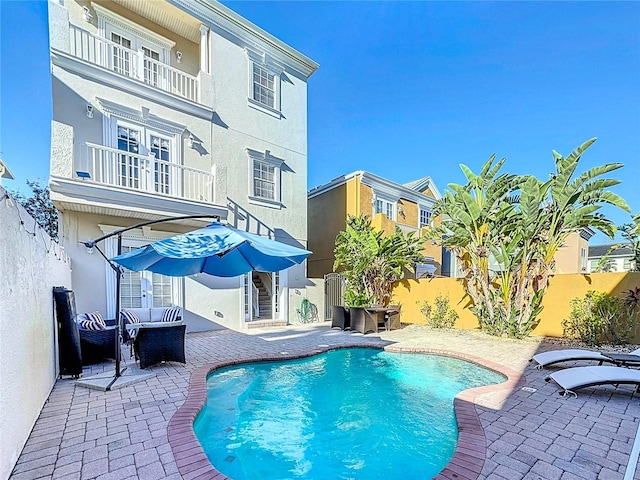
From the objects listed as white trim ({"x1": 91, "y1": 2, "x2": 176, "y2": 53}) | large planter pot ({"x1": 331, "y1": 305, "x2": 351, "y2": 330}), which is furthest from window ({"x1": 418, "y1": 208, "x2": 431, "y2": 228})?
white trim ({"x1": 91, "y1": 2, "x2": 176, "y2": 53})

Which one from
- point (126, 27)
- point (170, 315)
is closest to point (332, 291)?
point (170, 315)

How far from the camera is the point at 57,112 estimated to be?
9.88 m

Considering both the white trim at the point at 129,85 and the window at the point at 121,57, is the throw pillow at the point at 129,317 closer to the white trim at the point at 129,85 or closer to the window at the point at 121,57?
the white trim at the point at 129,85

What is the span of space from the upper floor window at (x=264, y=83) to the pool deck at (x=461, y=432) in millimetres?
11940

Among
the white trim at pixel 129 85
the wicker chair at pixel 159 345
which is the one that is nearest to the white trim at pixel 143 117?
the white trim at pixel 129 85

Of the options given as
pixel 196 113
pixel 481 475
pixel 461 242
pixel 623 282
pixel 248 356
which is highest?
pixel 196 113

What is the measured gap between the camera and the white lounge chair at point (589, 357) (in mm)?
6631

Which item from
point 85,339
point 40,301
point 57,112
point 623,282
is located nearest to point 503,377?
point 623,282

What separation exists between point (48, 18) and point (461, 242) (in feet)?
51.4

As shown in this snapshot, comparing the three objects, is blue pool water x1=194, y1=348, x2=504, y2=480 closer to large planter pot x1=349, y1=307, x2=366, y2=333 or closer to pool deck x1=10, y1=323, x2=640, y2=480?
pool deck x1=10, y1=323, x2=640, y2=480

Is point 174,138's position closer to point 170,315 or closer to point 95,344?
point 170,315

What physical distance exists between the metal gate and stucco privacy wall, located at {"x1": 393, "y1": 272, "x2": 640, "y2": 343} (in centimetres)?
327

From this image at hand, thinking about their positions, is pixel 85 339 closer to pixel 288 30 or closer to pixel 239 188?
pixel 239 188

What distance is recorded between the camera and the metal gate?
16.8m
